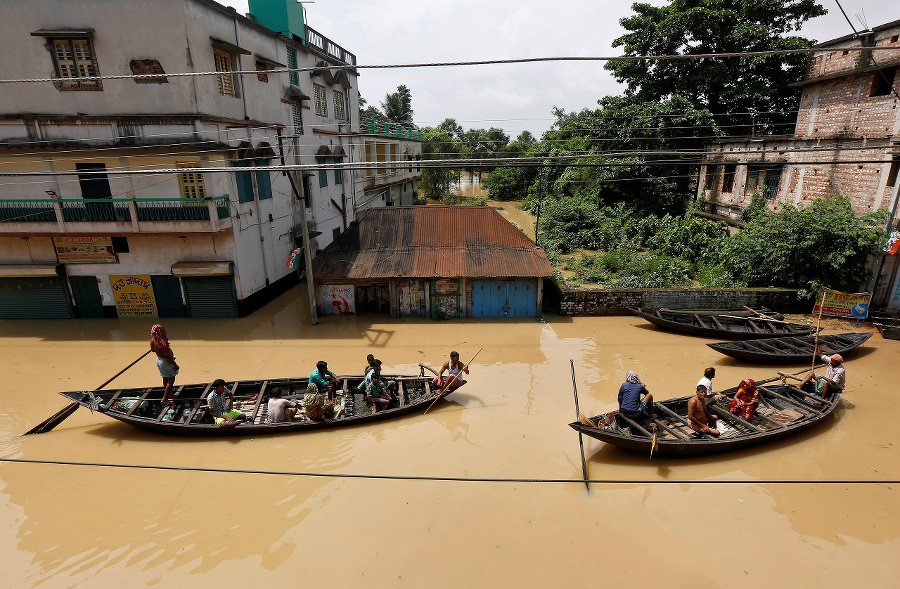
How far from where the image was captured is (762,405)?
34.4 ft

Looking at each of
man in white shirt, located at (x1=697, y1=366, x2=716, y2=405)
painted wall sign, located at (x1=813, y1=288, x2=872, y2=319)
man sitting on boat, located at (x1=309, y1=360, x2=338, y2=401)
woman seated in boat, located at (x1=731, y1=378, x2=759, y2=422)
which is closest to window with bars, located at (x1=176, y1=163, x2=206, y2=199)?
man sitting on boat, located at (x1=309, y1=360, x2=338, y2=401)

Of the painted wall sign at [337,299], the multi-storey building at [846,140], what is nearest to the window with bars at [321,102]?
the painted wall sign at [337,299]

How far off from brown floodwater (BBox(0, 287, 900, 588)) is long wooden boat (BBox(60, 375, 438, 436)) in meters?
0.36

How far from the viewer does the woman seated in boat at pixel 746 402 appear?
9598 millimetres

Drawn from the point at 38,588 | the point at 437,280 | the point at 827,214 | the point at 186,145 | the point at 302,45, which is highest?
the point at 302,45

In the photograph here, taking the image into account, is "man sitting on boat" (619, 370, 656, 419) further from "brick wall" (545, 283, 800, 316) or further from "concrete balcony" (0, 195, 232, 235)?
"concrete balcony" (0, 195, 232, 235)

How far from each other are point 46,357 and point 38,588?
10553mm

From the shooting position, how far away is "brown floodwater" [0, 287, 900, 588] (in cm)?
671

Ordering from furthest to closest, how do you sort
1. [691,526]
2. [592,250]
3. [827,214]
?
1. [592,250]
2. [827,214]
3. [691,526]

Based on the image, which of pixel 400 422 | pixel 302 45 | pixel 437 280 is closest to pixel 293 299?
pixel 437 280

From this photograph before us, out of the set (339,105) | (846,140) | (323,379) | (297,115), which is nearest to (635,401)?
(323,379)

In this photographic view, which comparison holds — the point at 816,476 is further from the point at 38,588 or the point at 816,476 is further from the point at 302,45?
the point at 302,45

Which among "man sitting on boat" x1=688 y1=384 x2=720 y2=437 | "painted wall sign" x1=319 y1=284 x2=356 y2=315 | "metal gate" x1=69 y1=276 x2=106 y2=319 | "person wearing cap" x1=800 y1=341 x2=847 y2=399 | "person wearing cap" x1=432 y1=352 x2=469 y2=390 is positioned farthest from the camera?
"painted wall sign" x1=319 y1=284 x2=356 y2=315

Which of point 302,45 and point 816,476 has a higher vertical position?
point 302,45
